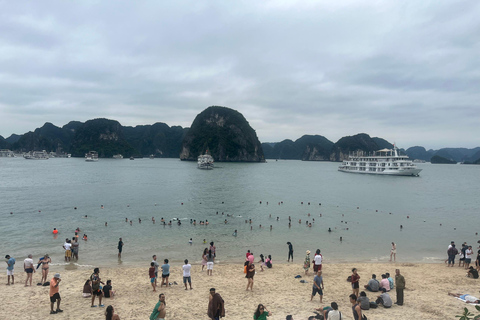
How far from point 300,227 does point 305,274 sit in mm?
17660

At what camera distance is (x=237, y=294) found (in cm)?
1541

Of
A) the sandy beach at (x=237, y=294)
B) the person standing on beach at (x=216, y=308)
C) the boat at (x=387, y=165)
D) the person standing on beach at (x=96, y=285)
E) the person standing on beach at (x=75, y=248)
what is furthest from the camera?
the boat at (x=387, y=165)

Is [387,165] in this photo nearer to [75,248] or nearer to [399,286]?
[399,286]

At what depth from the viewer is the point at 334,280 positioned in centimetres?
1809

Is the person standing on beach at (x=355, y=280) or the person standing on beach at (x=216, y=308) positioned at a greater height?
the person standing on beach at (x=216, y=308)

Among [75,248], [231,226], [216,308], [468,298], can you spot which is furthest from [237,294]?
[231,226]

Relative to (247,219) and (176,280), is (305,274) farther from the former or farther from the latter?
(247,219)

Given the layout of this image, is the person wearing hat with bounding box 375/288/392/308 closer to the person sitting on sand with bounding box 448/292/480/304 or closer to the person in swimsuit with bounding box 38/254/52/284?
the person sitting on sand with bounding box 448/292/480/304

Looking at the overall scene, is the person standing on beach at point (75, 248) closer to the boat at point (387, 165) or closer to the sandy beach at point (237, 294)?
the sandy beach at point (237, 294)

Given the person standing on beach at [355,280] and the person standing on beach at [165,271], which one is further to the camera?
the person standing on beach at [165,271]

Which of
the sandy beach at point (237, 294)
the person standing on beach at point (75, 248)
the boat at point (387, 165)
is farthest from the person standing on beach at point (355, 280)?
the boat at point (387, 165)

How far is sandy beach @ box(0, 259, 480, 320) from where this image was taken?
1309cm

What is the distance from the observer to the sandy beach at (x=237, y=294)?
13.1 metres

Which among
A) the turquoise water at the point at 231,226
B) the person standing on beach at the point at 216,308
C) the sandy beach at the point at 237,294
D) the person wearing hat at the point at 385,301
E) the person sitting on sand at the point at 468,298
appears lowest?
the turquoise water at the point at 231,226
